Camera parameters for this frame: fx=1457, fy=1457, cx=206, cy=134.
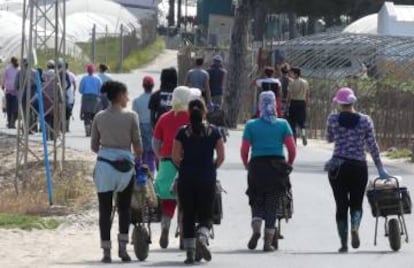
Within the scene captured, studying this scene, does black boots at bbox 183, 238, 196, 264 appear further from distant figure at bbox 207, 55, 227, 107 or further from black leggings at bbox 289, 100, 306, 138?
distant figure at bbox 207, 55, 227, 107

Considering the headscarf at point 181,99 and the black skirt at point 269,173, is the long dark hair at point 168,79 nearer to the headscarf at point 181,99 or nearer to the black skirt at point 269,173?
the headscarf at point 181,99

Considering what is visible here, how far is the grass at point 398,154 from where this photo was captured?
107 ft

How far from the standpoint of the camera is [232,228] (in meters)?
19.2

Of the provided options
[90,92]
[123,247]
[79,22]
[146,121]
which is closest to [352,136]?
[123,247]

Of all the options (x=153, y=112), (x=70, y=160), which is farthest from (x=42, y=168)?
(x=153, y=112)

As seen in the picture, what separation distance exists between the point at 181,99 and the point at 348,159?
6.39 ft

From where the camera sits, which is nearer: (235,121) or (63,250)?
(63,250)

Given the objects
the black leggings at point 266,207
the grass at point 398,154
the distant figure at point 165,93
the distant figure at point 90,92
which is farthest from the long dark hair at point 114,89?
the distant figure at point 90,92

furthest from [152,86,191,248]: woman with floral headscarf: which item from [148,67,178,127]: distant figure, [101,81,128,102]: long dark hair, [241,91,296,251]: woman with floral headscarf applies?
[148,67,178,127]: distant figure

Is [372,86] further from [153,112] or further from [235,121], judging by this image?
[153,112]

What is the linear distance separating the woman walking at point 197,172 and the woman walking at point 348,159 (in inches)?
70.1

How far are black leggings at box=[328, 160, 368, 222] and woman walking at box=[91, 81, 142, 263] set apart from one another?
2.36m

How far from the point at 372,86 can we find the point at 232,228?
18468 millimetres

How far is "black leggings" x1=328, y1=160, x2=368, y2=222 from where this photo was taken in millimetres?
15977
